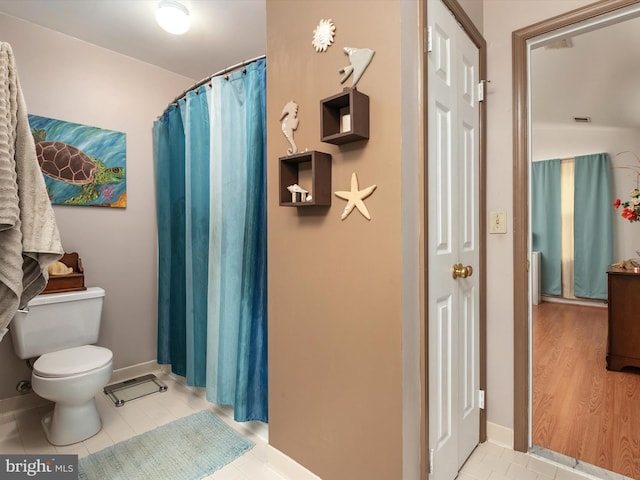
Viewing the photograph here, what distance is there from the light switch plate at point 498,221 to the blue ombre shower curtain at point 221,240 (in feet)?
3.91

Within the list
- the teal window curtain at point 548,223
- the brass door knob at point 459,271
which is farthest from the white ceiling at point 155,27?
the teal window curtain at point 548,223

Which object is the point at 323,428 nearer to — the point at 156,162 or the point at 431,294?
the point at 431,294

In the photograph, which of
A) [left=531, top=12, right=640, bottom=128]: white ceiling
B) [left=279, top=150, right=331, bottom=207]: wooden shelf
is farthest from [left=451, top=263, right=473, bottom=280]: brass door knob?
[left=531, top=12, right=640, bottom=128]: white ceiling

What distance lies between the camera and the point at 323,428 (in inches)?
55.4

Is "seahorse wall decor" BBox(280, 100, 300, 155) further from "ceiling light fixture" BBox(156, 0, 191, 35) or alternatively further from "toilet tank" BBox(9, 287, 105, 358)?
"toilet tank" BBox(9, 287, 105, 358)

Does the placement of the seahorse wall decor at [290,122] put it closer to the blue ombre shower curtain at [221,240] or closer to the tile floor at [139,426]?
the blue ombre shower curtain at [221,240]

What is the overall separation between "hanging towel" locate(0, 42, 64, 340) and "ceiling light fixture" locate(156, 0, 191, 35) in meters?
1.15

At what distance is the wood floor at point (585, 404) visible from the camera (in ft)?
5.72

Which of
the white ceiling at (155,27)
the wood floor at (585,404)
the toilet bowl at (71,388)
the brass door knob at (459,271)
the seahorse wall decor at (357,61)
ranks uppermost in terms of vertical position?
the white ceiling at (155,27)

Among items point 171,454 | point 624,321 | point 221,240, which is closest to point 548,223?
point 624,321

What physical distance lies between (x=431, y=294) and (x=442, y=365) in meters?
0.33

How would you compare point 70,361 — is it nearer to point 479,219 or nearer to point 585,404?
point 479,219

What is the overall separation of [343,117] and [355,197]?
31 cm

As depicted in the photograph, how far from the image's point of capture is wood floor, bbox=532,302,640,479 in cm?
174
